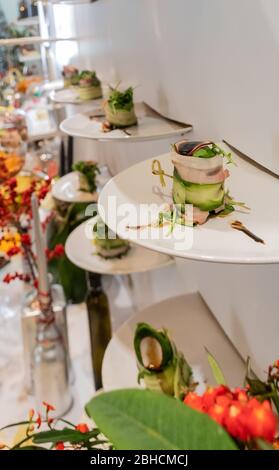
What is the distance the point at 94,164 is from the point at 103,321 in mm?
528

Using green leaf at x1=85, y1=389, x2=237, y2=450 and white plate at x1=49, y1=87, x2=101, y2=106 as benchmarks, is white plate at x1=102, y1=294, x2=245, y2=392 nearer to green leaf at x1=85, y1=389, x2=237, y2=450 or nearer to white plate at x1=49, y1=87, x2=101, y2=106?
green leaf at x1=85, y1=389, x2=237, y2=450

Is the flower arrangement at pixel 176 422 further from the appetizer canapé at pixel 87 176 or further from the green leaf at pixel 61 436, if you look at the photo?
the appetizer canapé at pixel 87 176

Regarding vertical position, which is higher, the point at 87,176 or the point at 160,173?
the point at 160,173

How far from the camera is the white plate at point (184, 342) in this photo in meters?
0.81

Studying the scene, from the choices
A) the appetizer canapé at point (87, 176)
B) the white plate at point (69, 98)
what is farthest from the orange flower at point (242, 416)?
the appetizer canapé at point (87, 176)

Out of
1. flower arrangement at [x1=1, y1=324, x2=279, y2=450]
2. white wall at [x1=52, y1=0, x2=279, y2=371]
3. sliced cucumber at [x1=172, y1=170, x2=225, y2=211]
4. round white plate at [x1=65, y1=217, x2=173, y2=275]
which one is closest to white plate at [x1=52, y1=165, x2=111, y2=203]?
round white plate at [x1=65, y1=217, x2=173, y2=275]

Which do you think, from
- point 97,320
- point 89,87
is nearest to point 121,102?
point 89,87

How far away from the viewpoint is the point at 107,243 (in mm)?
1167

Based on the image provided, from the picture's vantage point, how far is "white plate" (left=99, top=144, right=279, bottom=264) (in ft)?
1.43

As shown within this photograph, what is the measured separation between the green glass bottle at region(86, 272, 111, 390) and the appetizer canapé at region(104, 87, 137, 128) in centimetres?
49

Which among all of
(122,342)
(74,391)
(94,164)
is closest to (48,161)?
(94,164)

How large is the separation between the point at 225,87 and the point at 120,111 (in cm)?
25

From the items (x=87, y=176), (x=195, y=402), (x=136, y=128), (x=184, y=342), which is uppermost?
(x=136, y=128)

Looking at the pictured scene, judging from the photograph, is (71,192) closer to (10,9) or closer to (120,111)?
(120,111)
